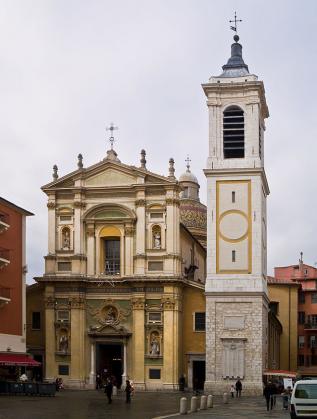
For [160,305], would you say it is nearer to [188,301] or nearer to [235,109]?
[188,301]

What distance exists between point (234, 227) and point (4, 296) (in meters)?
15.7

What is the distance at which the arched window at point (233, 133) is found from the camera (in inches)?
2477

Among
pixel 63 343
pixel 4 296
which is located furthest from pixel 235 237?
pixel 4 296

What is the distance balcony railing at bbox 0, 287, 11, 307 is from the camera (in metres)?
55.8

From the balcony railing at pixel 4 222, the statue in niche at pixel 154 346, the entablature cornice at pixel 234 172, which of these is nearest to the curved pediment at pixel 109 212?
the entablature cornice at pixel 234 172

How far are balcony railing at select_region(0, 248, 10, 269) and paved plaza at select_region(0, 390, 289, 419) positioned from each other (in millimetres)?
10651

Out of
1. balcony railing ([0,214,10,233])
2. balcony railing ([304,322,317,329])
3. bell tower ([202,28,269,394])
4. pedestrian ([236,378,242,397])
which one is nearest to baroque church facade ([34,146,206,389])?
bell tower ([202,28,269,394])

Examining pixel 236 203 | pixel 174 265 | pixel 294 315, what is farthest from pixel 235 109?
pixel 294 315

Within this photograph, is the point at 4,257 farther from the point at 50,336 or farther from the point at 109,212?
the point at 109,212

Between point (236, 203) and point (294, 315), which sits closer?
point (236, 203)

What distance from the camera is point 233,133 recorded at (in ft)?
207

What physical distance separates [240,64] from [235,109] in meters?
4.00

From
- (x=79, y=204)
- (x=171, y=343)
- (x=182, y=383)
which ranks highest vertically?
(x=79, y=204)

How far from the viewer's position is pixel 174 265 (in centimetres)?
6322
